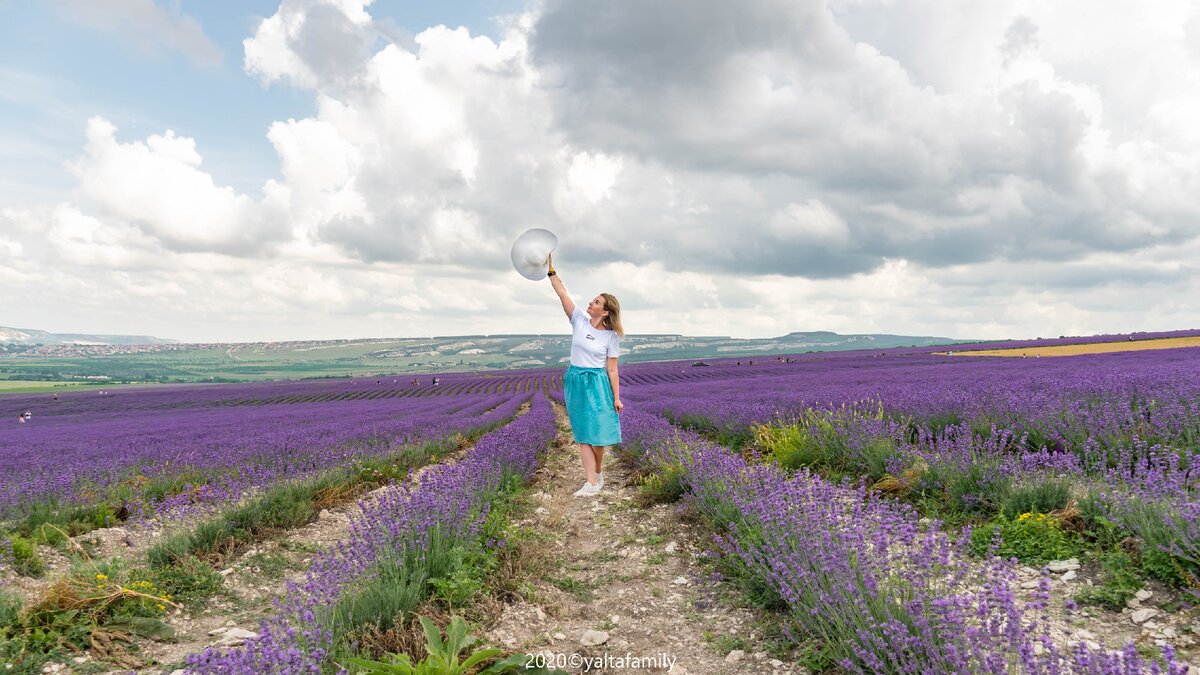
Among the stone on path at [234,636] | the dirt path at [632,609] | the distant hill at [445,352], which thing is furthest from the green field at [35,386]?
the dirt path at [632,609]

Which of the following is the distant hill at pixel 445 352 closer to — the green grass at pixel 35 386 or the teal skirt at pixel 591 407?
the green grass at pixel 35 386

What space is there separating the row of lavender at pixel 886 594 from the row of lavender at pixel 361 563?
164 cm

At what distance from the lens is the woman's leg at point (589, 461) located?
5.91 m

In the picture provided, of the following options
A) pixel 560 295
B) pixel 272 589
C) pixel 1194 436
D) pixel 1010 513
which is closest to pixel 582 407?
pixel 560 295

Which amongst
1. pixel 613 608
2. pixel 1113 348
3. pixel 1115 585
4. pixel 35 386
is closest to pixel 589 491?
pixel 613 608

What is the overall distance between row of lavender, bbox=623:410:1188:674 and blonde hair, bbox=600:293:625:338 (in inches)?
86.9

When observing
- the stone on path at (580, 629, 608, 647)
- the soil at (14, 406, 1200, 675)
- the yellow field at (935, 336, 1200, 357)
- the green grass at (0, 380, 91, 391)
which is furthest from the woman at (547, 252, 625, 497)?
the green grass at (0, 380, 91, 391)

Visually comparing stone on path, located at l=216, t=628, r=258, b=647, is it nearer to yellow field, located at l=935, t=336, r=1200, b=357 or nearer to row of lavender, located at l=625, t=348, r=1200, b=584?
row of lavender, located at l=625, t=348, r=1200, b=584

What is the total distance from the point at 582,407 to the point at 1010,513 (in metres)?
3.42

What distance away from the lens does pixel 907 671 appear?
6.03 feet

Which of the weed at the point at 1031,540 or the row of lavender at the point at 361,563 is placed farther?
the weed at the point at 1031,540

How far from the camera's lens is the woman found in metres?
5.75

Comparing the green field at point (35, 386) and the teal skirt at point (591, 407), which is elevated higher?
the teal skirt at point (591, 407)

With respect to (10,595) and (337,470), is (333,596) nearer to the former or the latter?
(10,595)
